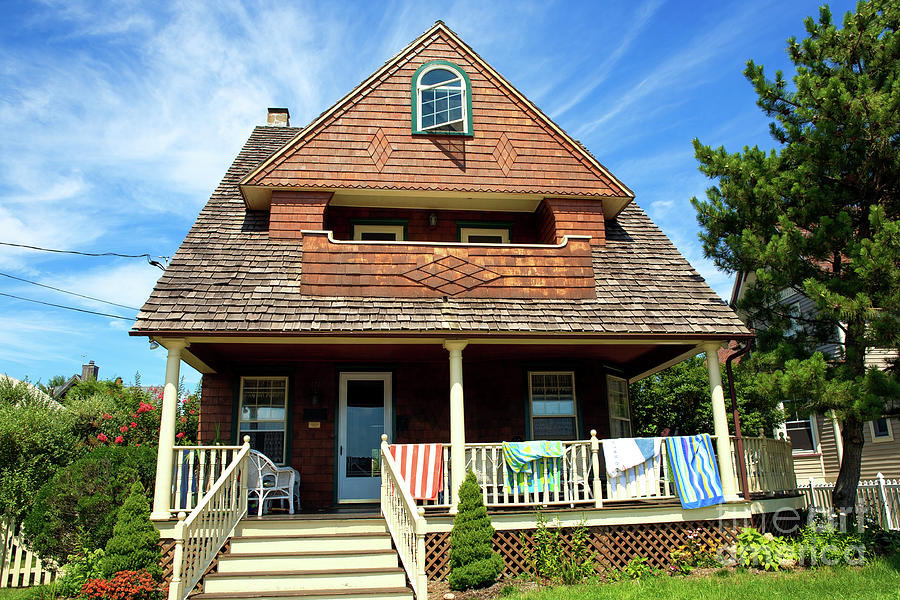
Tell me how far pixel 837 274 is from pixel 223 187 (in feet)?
38.1

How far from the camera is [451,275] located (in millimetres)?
11156

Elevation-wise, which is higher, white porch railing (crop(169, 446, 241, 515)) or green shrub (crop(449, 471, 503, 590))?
white porch railing (crop(169, 446, 241, 515))

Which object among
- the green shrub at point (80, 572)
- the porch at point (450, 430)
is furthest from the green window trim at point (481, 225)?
the green shrub at point (80, 572)

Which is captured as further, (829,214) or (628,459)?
(829,214)

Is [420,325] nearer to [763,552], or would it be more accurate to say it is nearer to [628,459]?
[628,459]

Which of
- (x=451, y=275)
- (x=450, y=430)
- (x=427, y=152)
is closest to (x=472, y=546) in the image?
(x=450, y=430)

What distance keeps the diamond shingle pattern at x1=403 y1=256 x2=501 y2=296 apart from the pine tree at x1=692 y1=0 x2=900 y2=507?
451 centimetres

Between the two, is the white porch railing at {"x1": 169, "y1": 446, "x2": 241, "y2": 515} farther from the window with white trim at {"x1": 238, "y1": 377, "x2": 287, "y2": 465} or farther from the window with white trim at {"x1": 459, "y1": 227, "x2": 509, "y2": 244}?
the window with white trim at {"x1": 459, "y1": 227, "x2": 509, "y2": 244}

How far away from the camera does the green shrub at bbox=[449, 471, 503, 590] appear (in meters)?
8.37

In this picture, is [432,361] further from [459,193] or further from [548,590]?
[548,590]

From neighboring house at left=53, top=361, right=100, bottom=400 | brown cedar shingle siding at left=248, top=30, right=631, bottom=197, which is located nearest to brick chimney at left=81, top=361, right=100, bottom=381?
neighboring house at left=53, top=361, right=100, bottom=400

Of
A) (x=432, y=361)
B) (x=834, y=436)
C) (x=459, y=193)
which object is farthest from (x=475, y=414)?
(x=834, y=436)

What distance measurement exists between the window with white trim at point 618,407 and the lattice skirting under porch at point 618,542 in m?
3.00

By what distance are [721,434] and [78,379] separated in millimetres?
31655
